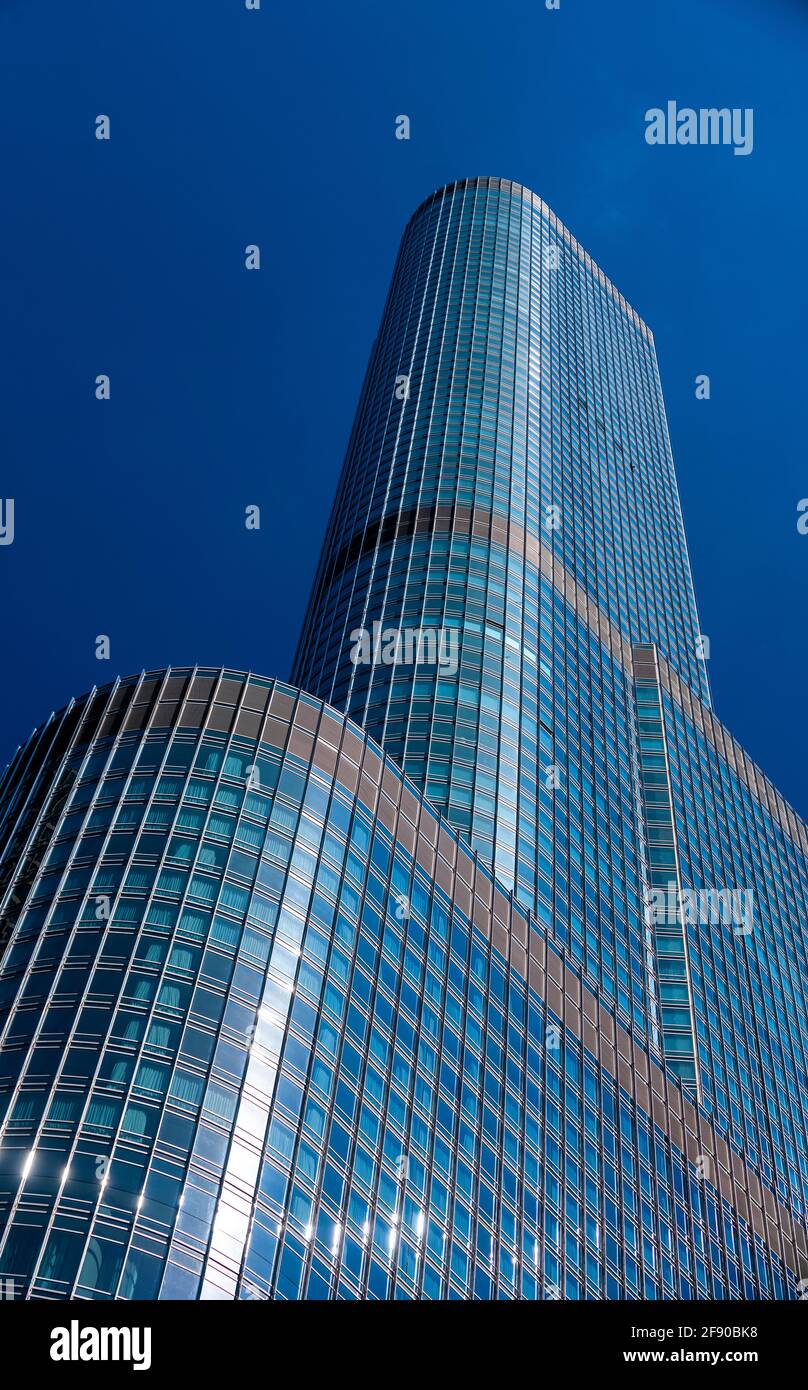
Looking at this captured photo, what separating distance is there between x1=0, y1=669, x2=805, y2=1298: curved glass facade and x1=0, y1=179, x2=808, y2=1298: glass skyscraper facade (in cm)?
15

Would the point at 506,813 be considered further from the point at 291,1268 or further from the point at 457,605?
the point at 291,1268

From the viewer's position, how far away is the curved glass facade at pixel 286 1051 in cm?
4969

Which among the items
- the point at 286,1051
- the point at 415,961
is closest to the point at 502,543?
the point at 415,961

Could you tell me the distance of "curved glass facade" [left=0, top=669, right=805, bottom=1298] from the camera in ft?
163

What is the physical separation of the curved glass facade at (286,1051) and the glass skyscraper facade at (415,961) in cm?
15

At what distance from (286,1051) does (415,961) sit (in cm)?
1307

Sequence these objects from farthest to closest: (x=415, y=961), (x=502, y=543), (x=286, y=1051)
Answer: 1. (x=502, y=543)
2. (x=415, y=961)
3. (x=286, y=1051)

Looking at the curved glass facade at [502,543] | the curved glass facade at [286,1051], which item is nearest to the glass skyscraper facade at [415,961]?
the curved glass facade at [286,1051]

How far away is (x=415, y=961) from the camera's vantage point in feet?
224

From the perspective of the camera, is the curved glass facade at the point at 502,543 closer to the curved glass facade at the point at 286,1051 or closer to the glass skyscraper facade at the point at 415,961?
the glass skyscraper facade at the point at 415,961

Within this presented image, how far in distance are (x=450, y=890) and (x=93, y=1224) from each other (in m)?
31.6

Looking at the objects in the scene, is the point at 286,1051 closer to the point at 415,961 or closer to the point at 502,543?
the point at 415,961

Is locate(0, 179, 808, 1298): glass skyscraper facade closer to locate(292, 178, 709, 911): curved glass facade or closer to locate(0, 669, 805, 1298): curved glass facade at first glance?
locate(0, 669, 805, 1298): curved glass facade
